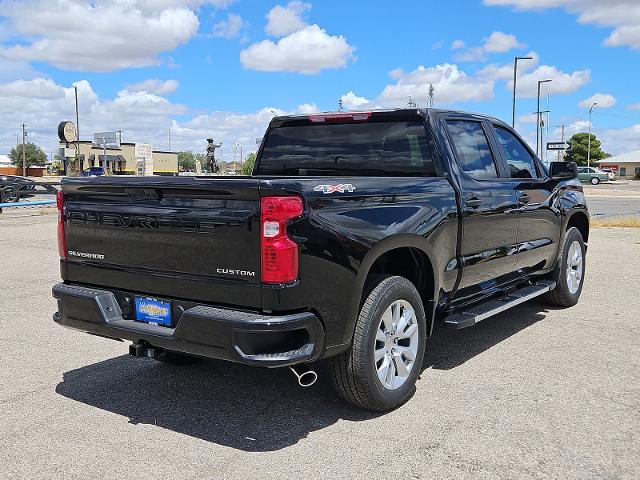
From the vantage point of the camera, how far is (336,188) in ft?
12.5

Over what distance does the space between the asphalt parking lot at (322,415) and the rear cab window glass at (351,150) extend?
1627 mm

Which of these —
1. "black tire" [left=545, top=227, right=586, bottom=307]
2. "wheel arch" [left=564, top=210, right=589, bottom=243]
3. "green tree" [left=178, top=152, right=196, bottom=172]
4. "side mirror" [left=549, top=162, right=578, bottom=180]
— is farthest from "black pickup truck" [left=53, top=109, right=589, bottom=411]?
"green tree" [left=178, top=152, right=196, bottom=172]

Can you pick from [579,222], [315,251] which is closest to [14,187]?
[579,222]

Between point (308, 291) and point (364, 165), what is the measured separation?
192 cm

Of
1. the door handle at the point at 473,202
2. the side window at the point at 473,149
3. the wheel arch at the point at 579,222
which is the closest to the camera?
the door handle at the point at 473,202

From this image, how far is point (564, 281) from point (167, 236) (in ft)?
15.9

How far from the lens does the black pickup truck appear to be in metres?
3.57

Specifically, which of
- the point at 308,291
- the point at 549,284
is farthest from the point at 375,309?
the point at 549,284

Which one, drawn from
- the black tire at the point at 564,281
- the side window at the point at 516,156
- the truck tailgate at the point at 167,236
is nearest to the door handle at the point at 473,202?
the side window at the point at 516,156

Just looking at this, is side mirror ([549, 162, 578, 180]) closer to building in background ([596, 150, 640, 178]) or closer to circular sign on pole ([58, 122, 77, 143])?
circular sign on pole ([58, 122, 77, 143])

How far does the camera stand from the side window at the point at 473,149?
17.5 feet

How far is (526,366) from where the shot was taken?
5.20 meters

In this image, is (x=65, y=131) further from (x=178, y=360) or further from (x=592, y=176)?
(x=592, y=176)

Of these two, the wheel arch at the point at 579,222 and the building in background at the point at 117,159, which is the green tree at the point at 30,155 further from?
the wheel arch at the point at 579,222
